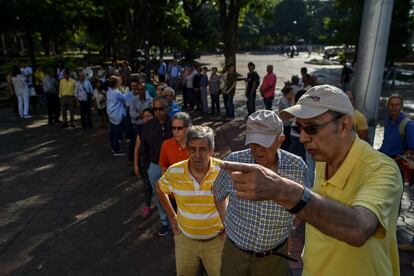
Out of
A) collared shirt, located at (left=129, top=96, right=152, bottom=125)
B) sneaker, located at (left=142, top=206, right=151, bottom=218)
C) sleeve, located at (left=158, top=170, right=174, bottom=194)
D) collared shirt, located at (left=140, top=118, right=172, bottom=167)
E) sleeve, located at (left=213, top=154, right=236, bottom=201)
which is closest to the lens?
sleeve, located at (left=213, top=154, right=236, bottom=201)

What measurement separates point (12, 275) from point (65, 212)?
163 centimetres

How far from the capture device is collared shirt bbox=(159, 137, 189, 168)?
12.8 feet

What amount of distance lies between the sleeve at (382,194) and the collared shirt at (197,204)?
1.64 metres

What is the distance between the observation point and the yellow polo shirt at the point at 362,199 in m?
1.55

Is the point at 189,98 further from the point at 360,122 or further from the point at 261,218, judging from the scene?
the point at 261,218

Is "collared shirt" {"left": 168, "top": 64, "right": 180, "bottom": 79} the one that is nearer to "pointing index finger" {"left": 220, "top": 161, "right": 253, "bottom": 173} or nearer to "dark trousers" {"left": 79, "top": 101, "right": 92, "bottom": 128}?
"dark trousers" {"left": 79, "top": 101, "right": 92, "bottom": 128}

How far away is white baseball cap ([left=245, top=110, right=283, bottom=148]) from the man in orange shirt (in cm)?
134

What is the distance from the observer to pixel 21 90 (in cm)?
1288

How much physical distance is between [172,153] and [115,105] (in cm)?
459

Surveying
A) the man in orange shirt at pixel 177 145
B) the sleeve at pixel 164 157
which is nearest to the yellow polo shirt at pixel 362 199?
the man in orange shirt at pixel 177 145

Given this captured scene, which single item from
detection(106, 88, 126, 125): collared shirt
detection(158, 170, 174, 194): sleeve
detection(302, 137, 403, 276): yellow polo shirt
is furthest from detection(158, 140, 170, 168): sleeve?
detection(106, 88, 126, 125): collared shirt

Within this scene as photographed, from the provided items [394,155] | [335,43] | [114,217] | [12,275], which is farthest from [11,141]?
[335,43]

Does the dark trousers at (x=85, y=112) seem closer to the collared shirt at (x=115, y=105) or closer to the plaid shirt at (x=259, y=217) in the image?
the collared shirt at (x=115, y=105)

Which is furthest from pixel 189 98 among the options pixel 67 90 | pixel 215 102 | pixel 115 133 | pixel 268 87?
pixel 115 133
